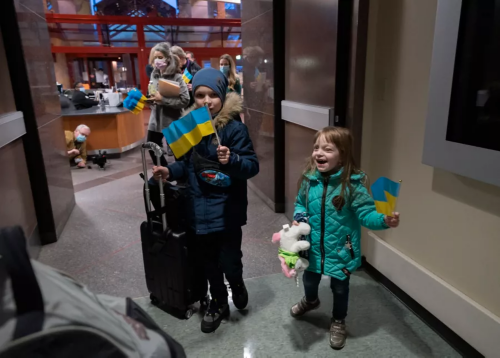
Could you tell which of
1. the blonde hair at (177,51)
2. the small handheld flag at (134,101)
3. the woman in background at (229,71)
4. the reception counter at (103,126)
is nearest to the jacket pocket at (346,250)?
the small handheld flag at (134,101)

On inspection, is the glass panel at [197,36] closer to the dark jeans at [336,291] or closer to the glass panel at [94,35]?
the glass panel at [94,35]

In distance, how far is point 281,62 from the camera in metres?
3.38

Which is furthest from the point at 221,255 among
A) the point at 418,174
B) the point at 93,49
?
the point at 93,49

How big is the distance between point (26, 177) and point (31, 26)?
4.23 feet

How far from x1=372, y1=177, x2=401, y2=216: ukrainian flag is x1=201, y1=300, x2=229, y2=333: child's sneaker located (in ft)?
3.46

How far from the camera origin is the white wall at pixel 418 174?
1.69 meters

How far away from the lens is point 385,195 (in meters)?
1.53

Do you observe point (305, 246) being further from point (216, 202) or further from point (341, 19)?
point (341, 19)

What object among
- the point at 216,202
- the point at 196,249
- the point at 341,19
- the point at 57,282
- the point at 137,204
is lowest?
the point at 137,204

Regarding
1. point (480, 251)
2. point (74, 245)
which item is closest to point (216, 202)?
point (480, 251)

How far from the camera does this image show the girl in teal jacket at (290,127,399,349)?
1707 mm

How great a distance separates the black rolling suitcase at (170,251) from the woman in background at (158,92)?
1.79 meters

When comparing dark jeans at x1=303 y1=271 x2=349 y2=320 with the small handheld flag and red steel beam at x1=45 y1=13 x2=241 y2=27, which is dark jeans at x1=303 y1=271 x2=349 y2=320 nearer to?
the small handheld flag

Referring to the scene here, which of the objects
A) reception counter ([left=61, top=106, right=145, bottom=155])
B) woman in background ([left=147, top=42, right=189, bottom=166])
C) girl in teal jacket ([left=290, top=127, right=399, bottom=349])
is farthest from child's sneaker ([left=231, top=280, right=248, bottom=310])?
reception counter ([left=61, top=106, right=145, bottom=155])
